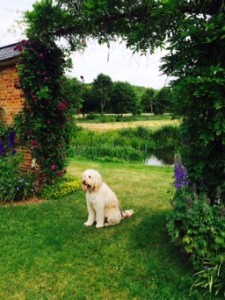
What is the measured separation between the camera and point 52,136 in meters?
7.52

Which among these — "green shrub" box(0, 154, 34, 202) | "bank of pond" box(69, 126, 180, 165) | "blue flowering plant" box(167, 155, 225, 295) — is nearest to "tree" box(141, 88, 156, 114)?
"bank of pond" box(69, 126, 180, 165)

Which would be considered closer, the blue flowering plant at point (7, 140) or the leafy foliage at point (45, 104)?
the leafy foliage at point (45, 104)

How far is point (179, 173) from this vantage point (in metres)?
4.16

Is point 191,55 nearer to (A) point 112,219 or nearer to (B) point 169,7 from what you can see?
(B) point 169,7

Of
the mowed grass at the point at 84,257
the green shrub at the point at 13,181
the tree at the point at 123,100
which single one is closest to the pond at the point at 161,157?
the green shrub at the point at 13,181

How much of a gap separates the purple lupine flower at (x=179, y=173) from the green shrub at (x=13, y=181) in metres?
4.08

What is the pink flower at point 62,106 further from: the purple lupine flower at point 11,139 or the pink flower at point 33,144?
the purple lupine flower at point 11,139

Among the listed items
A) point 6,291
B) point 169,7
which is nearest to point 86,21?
point 169,7

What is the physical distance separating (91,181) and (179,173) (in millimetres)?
1616

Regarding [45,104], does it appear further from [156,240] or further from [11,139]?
[156,240]

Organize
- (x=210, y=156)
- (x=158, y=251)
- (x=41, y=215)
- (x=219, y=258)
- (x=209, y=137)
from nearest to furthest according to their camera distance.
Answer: (x=219, y=258) < (x=209, y=137) < (x=210, y=156) < (x=158, y=251) < (x=41, y=215)

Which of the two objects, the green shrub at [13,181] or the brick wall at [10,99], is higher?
the brick wall at [10,99]

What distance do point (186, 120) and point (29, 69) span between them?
4.03m

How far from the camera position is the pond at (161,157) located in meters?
17.7
